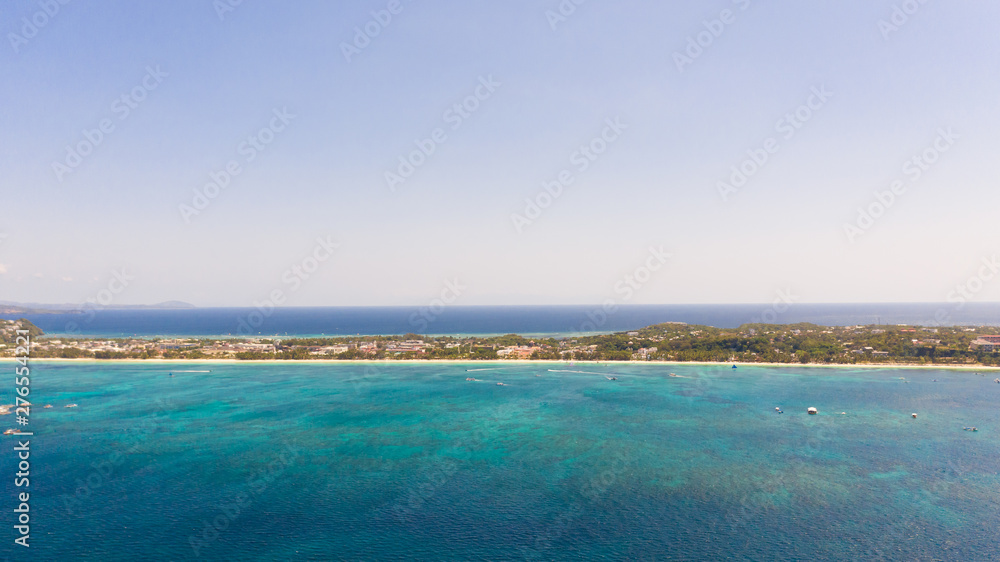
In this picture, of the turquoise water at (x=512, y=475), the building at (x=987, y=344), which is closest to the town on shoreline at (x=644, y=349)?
the building at (x=987, y=344)

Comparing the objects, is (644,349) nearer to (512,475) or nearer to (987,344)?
(987,344)

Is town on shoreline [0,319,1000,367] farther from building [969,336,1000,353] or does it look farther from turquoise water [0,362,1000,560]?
turquoise water [0,362,1000,560]

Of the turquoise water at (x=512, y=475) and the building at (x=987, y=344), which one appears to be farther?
→ the building at (x=987, y=344)

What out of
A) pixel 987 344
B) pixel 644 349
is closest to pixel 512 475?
pixel 644 349

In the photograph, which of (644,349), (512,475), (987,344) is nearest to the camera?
(512,475)

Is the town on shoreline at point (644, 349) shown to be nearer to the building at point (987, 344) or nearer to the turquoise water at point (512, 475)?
the building at point (987, 344)

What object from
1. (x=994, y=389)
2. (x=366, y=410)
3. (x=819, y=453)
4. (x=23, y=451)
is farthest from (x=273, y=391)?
(x=994, y=389)
